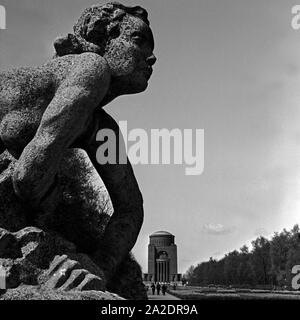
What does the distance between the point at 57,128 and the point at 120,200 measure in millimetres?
1360

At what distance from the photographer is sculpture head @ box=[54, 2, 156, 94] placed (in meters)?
4.84

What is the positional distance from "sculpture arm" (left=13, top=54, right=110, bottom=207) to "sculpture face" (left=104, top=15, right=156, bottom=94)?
0.45m

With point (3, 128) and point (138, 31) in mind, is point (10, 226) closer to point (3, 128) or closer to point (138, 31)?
point (3, 128)

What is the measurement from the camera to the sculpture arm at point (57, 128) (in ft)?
13.1

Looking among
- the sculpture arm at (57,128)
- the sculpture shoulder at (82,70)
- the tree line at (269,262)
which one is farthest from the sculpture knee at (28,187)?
the tree line at (269,262)

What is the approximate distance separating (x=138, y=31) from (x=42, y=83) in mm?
1240

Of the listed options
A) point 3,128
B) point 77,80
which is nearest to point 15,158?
point 3,128

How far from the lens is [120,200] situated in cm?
511

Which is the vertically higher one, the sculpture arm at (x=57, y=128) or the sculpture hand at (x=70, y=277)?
the sculpture arm at (x=57, y=128)

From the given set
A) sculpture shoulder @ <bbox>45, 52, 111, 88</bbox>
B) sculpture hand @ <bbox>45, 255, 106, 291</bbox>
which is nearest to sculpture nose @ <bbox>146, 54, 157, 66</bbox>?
sculpture shoulder @ <bbox>45, 52, 111, 88</bbox>

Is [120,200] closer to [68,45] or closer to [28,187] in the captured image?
[28,187]

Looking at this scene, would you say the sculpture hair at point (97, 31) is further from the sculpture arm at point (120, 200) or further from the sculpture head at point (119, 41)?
the sculpture arm at point (120, 200)
